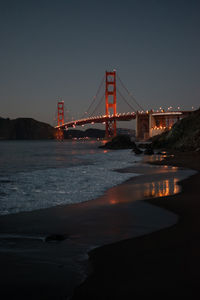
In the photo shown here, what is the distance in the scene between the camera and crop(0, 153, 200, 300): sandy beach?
220 cm

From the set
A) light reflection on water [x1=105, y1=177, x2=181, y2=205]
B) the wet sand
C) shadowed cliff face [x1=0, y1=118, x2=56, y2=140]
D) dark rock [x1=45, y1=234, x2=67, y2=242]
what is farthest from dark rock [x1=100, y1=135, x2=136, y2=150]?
shadowed cliff face [x1=0, y1=118, x2=56, y2=140]

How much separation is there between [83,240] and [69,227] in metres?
0.63

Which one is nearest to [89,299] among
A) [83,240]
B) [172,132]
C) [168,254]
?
[168,254]

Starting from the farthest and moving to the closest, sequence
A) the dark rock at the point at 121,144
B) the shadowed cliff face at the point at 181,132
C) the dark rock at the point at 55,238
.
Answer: the dark rock at the point at 121,144
the shadowed cliff face at the point at 181,132
the dark rock at the point at 55,238

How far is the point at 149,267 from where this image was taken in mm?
2518

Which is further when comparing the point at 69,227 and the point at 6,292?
the point at 69,227

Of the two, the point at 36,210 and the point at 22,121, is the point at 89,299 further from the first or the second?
the point at 22,121

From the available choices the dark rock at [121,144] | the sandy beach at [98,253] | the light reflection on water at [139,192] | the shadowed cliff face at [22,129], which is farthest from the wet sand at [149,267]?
the shadowed cliff face at [22,129]

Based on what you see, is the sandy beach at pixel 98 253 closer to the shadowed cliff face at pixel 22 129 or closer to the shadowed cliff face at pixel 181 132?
the shadowed cliff face at pixel 181 132

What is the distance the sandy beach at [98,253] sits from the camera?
7.22ft

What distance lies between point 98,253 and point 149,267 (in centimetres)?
62

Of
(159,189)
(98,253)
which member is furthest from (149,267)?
(159,189)

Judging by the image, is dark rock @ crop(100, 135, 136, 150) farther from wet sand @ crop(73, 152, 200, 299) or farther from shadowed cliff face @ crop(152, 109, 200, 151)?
wet sand @ crop(73, 152, 200, 299)

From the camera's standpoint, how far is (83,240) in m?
3.37
